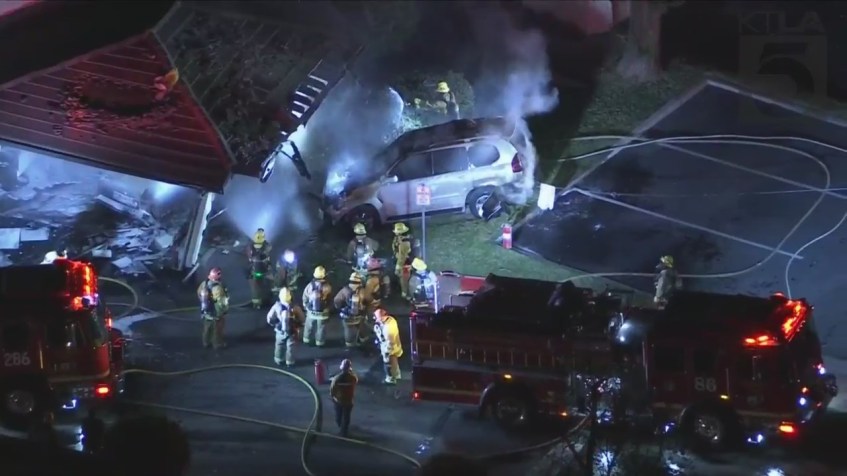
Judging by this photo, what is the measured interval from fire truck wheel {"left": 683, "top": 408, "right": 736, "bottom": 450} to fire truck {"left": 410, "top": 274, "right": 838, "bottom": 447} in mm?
13

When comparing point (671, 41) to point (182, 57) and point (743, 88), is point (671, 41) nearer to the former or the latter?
point (743, 88)

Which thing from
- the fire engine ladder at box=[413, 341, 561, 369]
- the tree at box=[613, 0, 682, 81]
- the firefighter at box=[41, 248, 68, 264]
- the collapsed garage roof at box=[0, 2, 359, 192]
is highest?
the tree at box=[613, 0, 682, 81]

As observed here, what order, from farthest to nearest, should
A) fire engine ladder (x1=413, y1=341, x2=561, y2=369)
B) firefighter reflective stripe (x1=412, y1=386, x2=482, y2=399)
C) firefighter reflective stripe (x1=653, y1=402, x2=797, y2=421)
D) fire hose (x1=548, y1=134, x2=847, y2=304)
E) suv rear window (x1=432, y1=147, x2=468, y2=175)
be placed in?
suv rear window (x1=432, y1=147, x2=468, y2=175)
fire hose (x1=548, y1=134, x2=847, y2=304)
firefighter reflective stripe (x1=412, y1=386, x2=482, y2=399)
fire engine ladder (x1=413, y1=341, x2=561, y2=369)
firefighter reflective stripe (x1=653, y1=402, x2=797, y2=421)

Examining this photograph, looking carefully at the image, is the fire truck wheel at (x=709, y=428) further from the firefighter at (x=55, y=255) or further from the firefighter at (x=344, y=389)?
the firefighter at (x=55, y=255)

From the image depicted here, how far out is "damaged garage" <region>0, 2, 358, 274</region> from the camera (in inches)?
827

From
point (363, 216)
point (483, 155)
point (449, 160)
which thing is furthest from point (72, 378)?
point (483, 155)

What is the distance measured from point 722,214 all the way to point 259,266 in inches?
341

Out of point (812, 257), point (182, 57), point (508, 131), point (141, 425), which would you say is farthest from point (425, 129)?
point (141, 425)

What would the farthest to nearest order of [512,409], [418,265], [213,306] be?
[418,265], [213,306], [512,409]

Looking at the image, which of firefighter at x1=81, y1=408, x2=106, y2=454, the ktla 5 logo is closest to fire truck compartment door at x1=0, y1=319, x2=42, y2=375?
firefighter at x1=81, y1=408, x2=106, y2=454

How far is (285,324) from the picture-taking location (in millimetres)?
17344

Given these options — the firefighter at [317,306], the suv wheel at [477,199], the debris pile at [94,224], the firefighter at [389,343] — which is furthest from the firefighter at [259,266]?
the suv wheel at [477,199]

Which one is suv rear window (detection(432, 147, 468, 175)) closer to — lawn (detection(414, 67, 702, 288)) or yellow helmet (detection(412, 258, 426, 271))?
lawn (detection(414, 67, 702, 288))

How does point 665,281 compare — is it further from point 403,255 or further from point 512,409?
point 403,255
